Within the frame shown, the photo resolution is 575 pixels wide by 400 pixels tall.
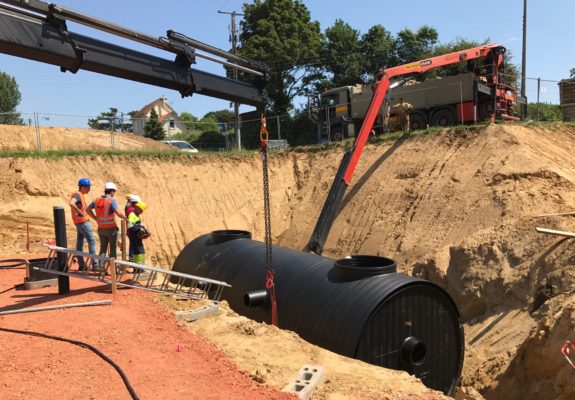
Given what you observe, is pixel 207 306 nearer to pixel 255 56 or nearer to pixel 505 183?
pixel 505 183

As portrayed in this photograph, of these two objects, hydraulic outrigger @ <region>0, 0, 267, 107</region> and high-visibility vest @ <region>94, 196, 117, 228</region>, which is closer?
hydraulic outrigger @ <region>0, 0, 267, 107</region>

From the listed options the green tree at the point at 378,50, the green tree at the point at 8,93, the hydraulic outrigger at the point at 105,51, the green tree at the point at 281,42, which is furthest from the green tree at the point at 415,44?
the green tree at the point at 8,93

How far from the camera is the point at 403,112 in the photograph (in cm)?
2044

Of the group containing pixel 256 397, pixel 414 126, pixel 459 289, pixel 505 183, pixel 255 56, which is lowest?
pixel 459 289

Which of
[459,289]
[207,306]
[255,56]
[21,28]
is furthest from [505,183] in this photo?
[255,56]

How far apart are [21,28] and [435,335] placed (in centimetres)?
802

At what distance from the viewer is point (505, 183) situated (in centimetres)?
1450

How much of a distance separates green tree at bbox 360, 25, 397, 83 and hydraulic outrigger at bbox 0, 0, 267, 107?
4320 cm

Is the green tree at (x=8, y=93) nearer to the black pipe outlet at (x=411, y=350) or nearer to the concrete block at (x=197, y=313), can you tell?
the concrete block at (x=197, y=313)

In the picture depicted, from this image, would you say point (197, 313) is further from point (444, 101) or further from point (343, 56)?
point (343, 56)

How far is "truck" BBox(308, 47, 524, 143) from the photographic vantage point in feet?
61.8

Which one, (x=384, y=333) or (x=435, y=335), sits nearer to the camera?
(x=384, y=333)

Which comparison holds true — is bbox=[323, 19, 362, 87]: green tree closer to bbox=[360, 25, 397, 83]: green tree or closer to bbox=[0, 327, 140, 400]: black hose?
bbox=[360, 25, 397, 83]: green tree

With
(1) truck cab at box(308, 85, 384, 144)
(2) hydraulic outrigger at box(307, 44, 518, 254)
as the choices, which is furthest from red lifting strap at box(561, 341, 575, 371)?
(1) truck cab at box(308, 85, 384, 144)
